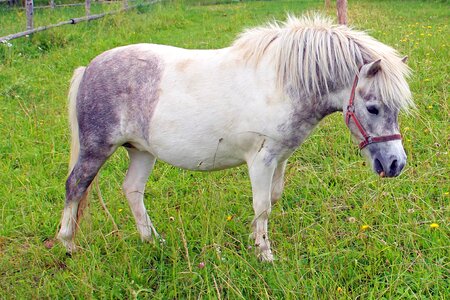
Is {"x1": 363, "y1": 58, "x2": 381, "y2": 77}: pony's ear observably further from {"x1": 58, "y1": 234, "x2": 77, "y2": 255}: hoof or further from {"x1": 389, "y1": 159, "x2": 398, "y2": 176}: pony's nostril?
{"x1": 58, "y1": 234, "x2": 77, "y2": 255}: hoof

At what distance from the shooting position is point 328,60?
255 centimetres

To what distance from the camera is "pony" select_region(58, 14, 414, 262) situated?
98.3 inches

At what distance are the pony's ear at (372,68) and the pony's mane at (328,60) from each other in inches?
0.9

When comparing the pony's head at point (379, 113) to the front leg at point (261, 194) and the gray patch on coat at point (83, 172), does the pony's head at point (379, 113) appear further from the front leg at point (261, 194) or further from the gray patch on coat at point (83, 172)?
the gray patch on coat at point (83, 172)

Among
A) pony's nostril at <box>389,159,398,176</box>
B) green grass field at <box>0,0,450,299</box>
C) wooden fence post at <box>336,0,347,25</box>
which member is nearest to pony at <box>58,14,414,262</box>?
pony's nostril at <box>389,159,398,176</box>

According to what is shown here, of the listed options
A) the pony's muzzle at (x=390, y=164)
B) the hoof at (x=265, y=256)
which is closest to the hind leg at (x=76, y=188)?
the hoof at (x=265, y=256)

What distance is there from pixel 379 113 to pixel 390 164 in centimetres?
25

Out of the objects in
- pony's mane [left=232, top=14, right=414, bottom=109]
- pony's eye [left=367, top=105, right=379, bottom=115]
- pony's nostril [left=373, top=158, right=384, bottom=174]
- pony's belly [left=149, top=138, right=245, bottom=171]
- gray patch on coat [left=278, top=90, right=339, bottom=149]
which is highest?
pony's mane [left=232, top=14, right=414, bottom=109]

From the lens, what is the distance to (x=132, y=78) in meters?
2.99

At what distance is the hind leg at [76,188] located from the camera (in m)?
3.12

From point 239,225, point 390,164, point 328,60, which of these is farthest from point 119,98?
point 390,164

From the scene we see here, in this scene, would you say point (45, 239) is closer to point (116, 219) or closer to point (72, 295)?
point (116, 219)

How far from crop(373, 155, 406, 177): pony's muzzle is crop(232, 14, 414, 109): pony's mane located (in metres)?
0.25

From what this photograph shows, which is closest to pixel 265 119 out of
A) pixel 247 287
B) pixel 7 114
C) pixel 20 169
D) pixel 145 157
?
pixel 247 287
